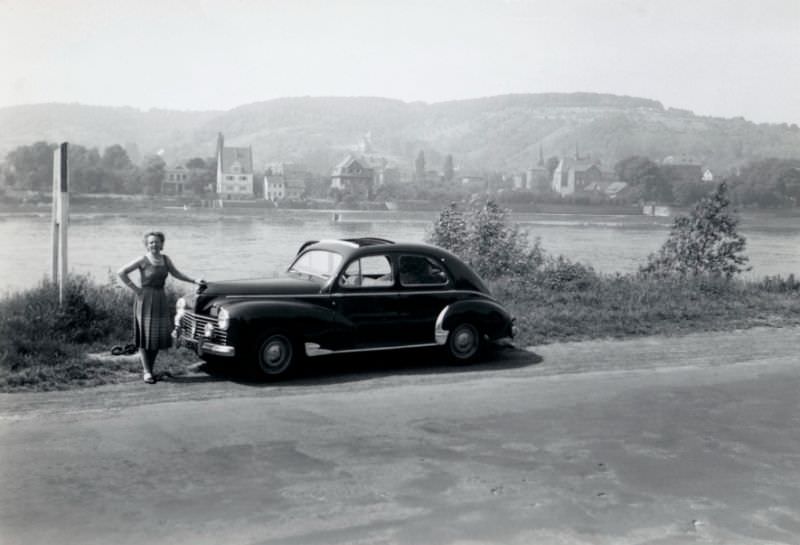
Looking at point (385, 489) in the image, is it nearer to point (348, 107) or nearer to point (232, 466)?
point (232, 466)

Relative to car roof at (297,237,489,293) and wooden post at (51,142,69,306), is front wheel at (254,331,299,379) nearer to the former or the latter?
car roof at (297,237,489,293)

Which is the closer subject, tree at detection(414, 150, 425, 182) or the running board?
the running board

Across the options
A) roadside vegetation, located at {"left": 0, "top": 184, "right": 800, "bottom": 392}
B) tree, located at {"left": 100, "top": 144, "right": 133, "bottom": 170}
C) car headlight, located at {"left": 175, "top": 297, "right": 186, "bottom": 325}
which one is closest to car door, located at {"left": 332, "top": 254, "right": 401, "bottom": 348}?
car headlight, located at {"left": 175, "top": 297, "right": 186, "bottom": 325}

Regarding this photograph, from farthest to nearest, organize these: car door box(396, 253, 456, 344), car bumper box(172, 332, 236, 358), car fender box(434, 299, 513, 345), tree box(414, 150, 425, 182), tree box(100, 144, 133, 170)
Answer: tree box(414, 150, 425, 182) → tree box(100, 144, 133, 170) → car fender box(434, 299, 513, 345) → car door box(396, 253, 456, 344) → car bumper box(172, 332, 236, 358)

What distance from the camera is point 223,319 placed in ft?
24.4

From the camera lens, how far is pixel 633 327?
11461 mm

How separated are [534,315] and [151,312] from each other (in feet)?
20.3

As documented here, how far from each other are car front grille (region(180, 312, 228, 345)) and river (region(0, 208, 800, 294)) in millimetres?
8505

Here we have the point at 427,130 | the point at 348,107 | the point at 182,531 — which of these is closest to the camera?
the point at 182,531

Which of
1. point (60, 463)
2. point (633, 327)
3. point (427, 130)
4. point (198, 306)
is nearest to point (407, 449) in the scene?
point (60, 463)

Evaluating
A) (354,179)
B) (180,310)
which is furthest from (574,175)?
(180,310)

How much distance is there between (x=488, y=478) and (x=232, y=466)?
1.73 meters

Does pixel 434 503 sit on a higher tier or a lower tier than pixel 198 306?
lower

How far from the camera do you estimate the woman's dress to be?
7418 millimetres
